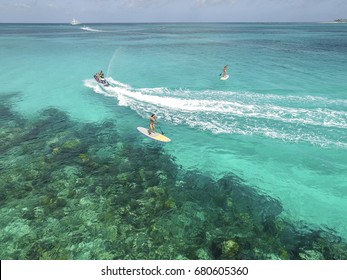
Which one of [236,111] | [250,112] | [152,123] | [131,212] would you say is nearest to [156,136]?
[152,123]

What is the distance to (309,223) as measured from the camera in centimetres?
1791

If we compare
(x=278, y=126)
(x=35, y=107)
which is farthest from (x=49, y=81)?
(x=278, y=126)

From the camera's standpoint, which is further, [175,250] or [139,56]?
[139,56]

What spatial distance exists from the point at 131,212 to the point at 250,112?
21.3 metres

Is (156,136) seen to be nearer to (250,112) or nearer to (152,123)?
(152,123)

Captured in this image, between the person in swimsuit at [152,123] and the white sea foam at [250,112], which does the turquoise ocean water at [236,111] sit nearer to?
the white sea foam at [250,112]

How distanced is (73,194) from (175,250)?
8.90 m

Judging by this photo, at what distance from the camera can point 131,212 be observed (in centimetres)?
1861

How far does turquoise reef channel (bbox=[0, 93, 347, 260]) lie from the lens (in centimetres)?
1600

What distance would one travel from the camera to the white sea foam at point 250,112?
28803mm

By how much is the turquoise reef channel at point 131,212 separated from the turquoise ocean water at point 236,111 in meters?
1.55

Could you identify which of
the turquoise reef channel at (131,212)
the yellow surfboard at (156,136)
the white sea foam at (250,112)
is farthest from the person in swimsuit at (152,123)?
the white sea foam at (250,112)

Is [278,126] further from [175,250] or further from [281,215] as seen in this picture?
[175,250]

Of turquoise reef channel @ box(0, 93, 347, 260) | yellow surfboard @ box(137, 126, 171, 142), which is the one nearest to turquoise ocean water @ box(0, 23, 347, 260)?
yellow surfboard @ box(137, 126, 171, 142)
